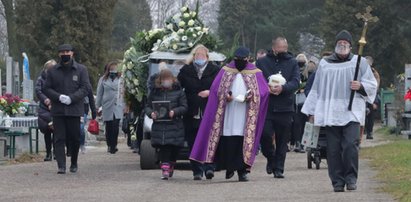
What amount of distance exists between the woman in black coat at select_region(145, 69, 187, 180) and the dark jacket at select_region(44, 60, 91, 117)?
1467 millimetres

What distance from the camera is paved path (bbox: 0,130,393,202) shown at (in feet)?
45.8

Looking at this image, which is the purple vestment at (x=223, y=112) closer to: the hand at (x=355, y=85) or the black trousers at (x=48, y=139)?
the hand at (x=355, y=85)

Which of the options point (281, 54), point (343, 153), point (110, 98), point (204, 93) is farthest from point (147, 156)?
point (110, 98)

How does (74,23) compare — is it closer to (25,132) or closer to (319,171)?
(25,132)

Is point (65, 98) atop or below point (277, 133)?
atop

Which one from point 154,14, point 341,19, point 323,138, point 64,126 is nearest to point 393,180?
point 323,138

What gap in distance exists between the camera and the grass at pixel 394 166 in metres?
14.1

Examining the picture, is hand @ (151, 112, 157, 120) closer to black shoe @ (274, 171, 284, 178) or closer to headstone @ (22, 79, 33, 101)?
black shoe @ (274, 171, 284, 178)

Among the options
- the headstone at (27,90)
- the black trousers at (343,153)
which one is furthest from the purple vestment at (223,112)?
the headstone at (27,90)

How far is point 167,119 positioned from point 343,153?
11.0 feet

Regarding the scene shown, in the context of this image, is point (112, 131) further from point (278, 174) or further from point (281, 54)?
point (278, 174)

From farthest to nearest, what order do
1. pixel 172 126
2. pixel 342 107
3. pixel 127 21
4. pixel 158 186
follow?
pixel 127 21 → pixel 172 126 → pixel 158 186 → pixel 342 107

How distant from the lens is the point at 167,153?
17.2 m

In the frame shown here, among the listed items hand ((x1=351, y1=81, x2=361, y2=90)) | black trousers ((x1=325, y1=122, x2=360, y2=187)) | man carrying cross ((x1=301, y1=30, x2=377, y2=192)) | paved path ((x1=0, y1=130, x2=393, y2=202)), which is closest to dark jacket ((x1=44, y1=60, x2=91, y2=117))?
paved path ((x1=0, y1=130, x2=393, y2=202))
